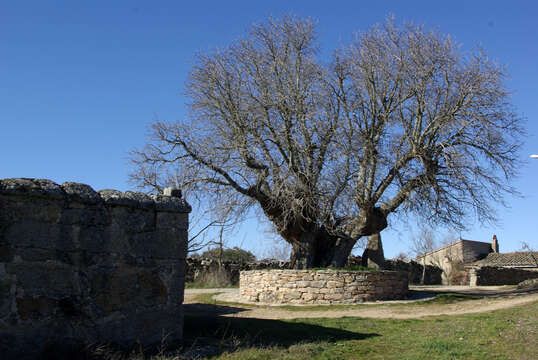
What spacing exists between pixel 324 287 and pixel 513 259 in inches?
1184

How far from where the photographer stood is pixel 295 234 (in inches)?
704

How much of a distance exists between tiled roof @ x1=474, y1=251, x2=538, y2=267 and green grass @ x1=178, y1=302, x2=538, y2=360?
99.9 ft

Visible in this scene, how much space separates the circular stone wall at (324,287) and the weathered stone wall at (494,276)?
42.0ft

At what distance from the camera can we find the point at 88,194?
18.3 feet

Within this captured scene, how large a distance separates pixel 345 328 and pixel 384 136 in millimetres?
9794

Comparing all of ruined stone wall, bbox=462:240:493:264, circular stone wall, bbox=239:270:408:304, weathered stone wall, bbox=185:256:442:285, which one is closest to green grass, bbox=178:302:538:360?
circular stone wall, bbox=239:270:408:304

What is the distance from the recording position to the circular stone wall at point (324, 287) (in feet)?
48.3

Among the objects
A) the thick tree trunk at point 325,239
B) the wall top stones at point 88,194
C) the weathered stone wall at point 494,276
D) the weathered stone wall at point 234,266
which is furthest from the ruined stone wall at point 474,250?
the wall top stones at point 88,194

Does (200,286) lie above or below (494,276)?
below

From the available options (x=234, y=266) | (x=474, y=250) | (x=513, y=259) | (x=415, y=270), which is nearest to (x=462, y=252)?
(x=474, y=250)

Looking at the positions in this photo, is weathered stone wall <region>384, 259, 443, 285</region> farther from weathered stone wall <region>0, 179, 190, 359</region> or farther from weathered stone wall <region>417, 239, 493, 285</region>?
weathered stone wall <region>0, 179, 190, 359</region>

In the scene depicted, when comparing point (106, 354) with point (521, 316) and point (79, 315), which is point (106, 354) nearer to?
point (79, 315)

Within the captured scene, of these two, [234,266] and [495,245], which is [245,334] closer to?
[234,266]

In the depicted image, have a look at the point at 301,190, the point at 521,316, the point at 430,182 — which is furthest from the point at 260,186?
the point at 521,316
